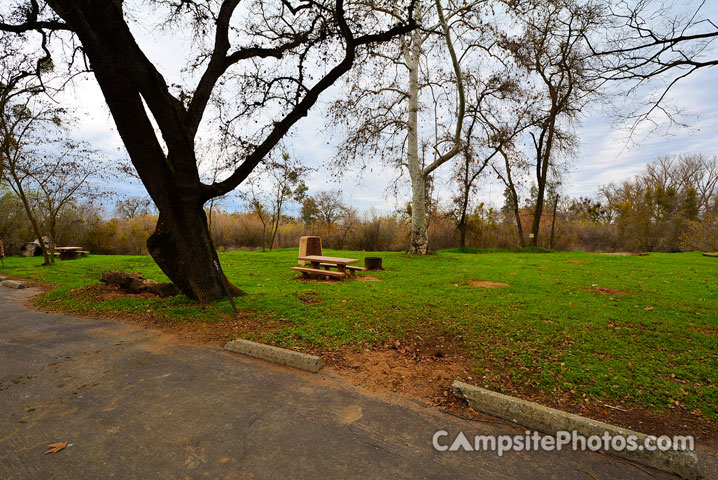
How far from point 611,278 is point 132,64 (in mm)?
11856

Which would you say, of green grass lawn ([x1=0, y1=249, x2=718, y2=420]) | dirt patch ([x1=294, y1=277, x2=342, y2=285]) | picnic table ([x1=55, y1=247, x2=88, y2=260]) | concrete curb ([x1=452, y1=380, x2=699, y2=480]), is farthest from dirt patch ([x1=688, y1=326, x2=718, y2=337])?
picnic table ([x1=55, y1=247, x2=88, y2=260])

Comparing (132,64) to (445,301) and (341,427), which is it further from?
(445,301)

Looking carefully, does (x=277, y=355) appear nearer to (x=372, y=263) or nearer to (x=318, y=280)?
(x=318, y=280)

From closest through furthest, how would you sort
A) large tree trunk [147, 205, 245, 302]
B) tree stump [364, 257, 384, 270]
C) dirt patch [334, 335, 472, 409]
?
dirt patch [334, 335, 472, 409], large tree trunk [147, 205, 245, 302], tree stump [364, 257, 384, 270]

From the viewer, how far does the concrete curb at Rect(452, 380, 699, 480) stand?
1877mm

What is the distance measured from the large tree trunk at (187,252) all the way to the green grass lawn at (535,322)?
37 centimetres

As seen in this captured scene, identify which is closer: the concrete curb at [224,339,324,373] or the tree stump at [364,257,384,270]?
the concrete curb at [224,339,324,373]

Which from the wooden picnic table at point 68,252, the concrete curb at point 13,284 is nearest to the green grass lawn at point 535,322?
the concrete curb at point 13,284

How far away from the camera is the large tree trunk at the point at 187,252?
18.3 ft

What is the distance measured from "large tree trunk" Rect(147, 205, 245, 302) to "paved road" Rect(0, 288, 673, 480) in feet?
7.38

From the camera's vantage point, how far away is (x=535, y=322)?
4.55 metres

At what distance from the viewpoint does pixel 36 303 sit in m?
6.62

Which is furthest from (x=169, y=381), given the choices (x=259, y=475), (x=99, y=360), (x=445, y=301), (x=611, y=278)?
(x=611, y=278)

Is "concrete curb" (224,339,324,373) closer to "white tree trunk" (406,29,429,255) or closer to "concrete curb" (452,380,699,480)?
"concrete curb" (452,380,699,480)
